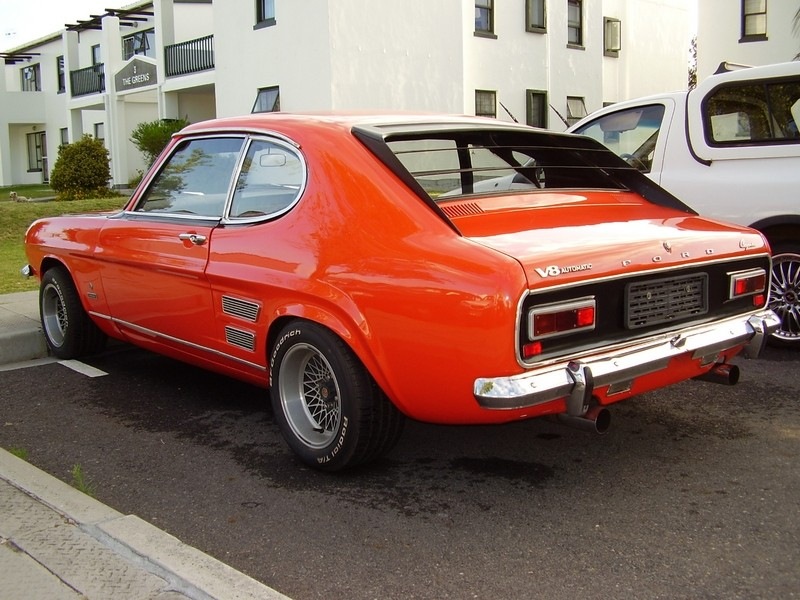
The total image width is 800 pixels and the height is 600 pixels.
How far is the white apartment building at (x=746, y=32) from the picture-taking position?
20906 mm

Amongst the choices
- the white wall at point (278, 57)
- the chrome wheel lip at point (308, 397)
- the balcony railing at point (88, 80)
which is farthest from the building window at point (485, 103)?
the chrome wheel lip at point (308, 397)

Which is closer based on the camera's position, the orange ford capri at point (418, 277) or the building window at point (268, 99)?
the orange ford capri at point (418, 277)

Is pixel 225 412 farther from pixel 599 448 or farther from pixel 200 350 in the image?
pixel 599 448

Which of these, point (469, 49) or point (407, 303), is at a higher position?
point (469, 49)

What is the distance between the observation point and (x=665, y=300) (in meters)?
3.82

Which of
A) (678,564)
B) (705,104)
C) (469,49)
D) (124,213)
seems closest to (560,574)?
(678,564)

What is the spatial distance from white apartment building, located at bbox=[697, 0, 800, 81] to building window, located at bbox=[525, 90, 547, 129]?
4.06m

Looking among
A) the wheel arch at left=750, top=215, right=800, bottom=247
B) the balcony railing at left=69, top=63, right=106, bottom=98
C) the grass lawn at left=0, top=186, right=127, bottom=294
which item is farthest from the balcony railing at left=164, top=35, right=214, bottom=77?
the wheel arch at left=750, top=215, right=800, bottom=247

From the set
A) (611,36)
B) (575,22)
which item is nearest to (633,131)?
(575,22)

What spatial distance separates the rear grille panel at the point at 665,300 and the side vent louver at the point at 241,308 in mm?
1732

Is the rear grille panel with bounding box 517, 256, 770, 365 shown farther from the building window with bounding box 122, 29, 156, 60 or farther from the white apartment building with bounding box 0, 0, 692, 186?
the building window with bounding box 122, 29, 156, 60

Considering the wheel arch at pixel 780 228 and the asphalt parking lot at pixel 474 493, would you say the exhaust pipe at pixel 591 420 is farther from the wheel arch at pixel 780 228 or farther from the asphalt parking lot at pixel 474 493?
the wheel arch at pixel 780 228

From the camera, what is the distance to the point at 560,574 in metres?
3.09

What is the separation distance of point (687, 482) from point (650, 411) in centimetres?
106
